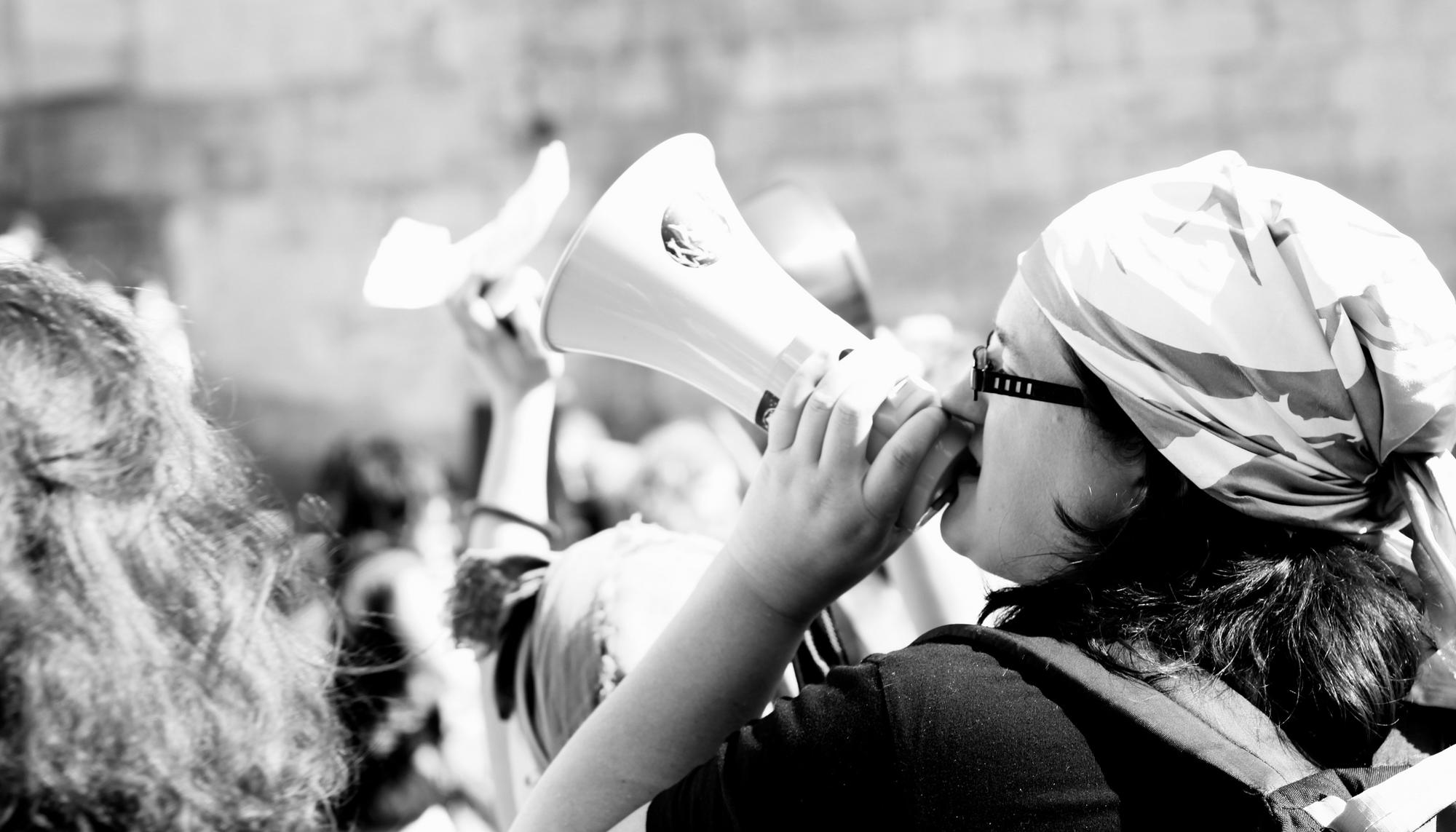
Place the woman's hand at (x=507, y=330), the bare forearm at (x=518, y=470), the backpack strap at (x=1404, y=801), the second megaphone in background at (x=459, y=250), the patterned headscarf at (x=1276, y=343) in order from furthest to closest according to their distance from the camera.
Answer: the bare forearm at (x=518, y=470) < the woman's hand at (x=507, y=330) < the second megaphone in background at (x=459, y=250) < the patterned headscarf at (x=1276, y=343) < the backpack strap at (x=1404, y=801)

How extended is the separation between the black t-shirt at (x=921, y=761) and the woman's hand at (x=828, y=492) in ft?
0.66

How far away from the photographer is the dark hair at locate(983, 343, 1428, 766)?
44.1 inches

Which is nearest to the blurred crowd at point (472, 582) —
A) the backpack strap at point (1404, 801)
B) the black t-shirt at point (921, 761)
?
the black t-shirt at point (921, 761)

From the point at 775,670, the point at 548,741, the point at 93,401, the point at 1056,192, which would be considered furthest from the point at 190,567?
the point at 1056,192

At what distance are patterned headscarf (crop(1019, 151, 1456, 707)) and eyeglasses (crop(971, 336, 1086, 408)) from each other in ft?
0.16

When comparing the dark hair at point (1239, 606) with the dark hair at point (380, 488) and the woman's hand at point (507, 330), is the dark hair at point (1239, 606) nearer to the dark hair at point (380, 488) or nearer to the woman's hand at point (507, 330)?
the woman's hand at point (507, 330)

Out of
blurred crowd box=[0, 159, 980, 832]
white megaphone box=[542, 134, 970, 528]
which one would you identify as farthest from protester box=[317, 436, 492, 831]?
white megaphone box=[542, 134, 970, 528]

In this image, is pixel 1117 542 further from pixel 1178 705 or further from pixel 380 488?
pixel 380 488

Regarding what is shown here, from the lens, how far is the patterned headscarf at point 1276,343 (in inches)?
43.7

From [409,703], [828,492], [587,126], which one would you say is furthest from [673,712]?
[587,126]

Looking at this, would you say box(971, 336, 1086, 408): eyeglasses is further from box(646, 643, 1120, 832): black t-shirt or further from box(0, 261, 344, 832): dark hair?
box(0, 261, 344, 832): dark hair

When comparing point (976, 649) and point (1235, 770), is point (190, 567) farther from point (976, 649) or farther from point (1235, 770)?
point (1235, 770)

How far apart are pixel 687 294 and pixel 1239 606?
2.39ft

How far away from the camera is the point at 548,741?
70.8 inches
